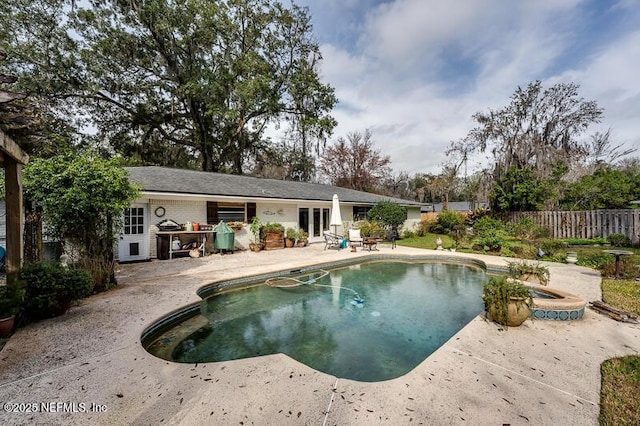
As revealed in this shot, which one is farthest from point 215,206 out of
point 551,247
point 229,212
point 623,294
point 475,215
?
point 475,215

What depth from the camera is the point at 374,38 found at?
1122cm

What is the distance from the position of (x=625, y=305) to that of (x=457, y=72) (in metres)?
11.7

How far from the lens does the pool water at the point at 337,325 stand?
3.76 metres

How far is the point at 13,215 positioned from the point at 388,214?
1389cm

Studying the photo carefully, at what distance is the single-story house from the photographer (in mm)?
9430

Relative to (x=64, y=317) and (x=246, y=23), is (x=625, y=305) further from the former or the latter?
(x=246, y=23)

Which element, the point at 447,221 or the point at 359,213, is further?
the point at 447,221

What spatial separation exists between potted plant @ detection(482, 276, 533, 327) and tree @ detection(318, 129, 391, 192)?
84.6 ft

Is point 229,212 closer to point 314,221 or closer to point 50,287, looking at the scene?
point 314,221

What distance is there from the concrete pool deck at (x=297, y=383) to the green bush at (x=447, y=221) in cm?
1488

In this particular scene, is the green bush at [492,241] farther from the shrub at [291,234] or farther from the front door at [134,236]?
the front door at [134,236]

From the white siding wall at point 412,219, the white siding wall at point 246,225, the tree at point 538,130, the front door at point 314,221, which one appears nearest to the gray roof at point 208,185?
the white siding wall at point 246,225

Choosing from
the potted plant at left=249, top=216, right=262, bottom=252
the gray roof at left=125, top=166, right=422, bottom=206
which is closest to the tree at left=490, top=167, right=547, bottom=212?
the gray roof at left=125, top=166, right=422, bottom=206

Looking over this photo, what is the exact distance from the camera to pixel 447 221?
61.3 ft
